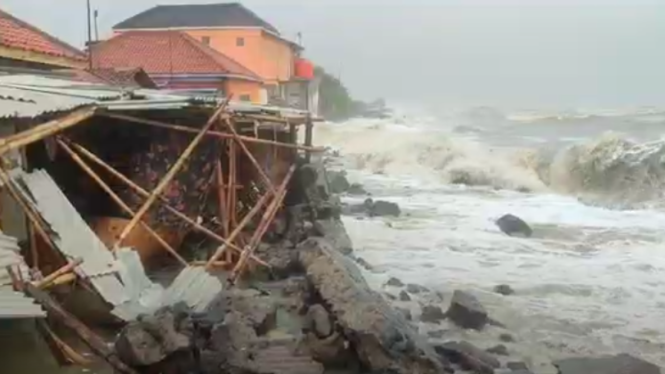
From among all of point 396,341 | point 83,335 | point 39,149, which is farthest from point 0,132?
point 396,341

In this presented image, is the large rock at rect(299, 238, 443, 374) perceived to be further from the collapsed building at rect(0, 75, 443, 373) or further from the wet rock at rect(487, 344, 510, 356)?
the wet rock at rect(487, 344, 510, 356)

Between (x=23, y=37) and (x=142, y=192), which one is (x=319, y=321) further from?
(x=23, y=37)

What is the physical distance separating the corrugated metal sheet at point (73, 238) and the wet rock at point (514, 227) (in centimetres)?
1454

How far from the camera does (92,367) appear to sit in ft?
23.6

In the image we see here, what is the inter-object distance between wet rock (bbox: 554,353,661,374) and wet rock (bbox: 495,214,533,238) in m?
10.3

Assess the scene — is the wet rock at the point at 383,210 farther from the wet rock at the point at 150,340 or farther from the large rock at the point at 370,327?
the wet rock at the point at 150,340

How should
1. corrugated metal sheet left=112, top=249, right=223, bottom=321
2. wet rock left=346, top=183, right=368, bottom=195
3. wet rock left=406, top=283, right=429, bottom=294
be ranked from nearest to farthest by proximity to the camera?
corrugated metal sheet left=112, top=249, right=223, bottom=321 → wet rock left=406, top=283, right=429, bottom=294 → wet rock left=346, top=183, right=368, bottom=195

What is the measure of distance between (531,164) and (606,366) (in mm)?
25814

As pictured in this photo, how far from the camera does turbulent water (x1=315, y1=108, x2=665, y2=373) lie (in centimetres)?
1249

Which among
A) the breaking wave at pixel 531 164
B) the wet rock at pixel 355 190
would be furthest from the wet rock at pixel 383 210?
the breaking wave at pixel 531 164

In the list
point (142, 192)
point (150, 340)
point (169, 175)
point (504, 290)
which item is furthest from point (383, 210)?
point (150, 340)

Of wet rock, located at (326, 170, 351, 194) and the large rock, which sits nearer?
the large rock

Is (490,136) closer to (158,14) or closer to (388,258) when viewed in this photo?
(158,14)

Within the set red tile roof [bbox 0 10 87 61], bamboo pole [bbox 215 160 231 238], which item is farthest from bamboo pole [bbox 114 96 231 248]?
red tile roof [bbox 0 10 87 61]
